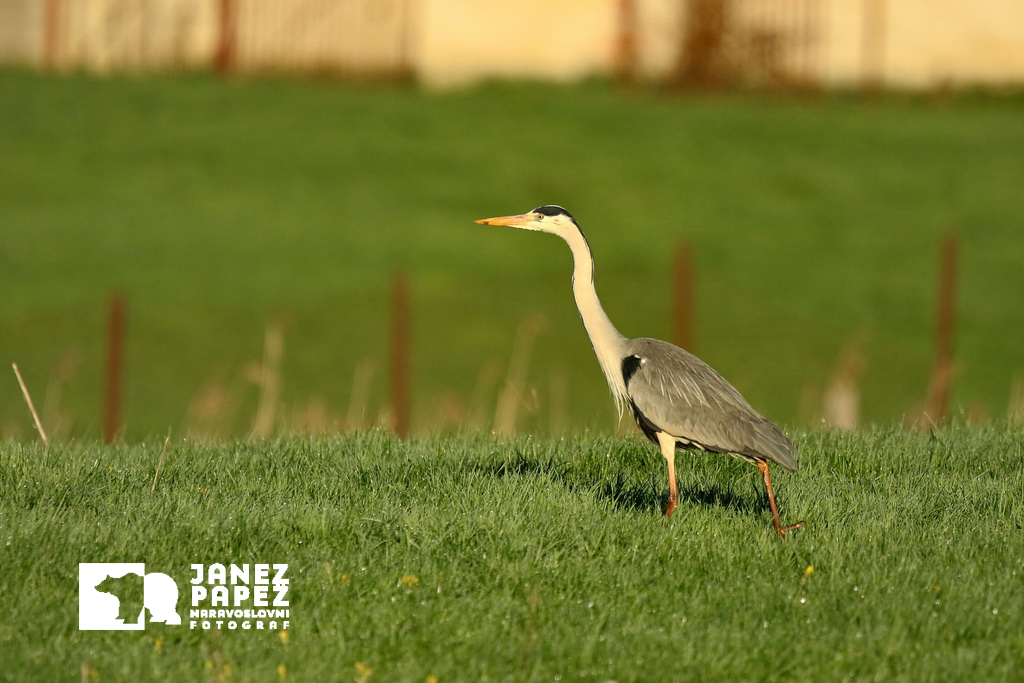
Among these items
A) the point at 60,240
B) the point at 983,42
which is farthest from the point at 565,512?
the point at 983,42

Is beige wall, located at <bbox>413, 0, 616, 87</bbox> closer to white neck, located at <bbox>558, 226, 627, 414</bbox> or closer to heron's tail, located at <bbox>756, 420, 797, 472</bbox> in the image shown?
white neck, located at <bbox>558, 226, 627, 414</bbox>

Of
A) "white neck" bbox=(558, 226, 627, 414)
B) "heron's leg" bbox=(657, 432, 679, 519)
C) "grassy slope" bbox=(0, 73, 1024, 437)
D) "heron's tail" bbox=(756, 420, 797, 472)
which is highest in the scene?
"white neck" bbox=(558, 226, 627, 414)

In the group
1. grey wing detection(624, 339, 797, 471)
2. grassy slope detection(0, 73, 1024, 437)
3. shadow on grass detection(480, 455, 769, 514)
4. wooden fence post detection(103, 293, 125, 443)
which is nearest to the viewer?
grey wing detection(624, 339, 797, 471)

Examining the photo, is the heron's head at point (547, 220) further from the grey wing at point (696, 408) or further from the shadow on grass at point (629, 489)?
the shadow on grass at point (629, 489)

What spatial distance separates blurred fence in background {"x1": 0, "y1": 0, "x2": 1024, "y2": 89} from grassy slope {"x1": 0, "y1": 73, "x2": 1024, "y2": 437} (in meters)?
1.20

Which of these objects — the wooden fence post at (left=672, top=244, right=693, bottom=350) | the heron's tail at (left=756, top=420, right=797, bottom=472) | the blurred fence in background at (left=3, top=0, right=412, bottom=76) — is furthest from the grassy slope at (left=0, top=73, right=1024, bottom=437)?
the heron's tail at (left=756, top=420, right=797, bottom=472)

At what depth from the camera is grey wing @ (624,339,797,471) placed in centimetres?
776

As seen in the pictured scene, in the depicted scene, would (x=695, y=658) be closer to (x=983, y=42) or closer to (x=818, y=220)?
(x=818, y=220)

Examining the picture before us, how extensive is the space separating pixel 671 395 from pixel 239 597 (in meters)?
2.74

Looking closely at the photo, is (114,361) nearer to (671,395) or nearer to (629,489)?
(629,489)

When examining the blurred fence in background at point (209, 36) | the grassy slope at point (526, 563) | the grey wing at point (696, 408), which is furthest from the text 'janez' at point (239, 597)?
the blurred fence in background at point (209, 36)

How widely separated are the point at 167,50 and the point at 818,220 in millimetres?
19295

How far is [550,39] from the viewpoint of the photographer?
1399 inches

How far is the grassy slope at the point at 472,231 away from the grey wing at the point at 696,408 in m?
7.41
